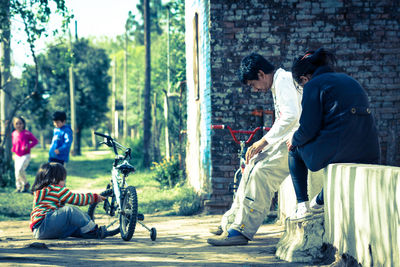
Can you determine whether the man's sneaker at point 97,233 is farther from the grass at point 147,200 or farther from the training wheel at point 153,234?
the grass at point 147,200

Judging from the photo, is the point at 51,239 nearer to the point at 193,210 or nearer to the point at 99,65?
the point at 193,210

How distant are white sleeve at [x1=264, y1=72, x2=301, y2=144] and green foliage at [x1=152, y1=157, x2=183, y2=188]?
819 centimetres

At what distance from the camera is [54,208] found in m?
6.43

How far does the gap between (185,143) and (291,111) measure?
874 cm

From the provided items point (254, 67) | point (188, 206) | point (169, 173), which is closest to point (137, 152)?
point (169, 173)

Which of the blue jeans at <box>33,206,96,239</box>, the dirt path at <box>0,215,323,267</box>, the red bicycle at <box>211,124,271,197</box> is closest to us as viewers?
the dirt path at <box>0,215,323,267</box>

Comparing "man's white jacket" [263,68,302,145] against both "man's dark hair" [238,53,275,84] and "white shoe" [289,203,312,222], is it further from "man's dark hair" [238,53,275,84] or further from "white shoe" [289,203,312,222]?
"white shoe" [289,203,312,222]

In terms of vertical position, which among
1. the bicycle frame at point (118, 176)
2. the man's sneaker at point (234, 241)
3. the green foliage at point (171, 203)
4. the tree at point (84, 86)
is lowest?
the green foliage at point (171, 203)

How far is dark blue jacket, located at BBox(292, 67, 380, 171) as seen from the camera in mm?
4336

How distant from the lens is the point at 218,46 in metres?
8.70

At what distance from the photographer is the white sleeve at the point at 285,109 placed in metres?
5.18

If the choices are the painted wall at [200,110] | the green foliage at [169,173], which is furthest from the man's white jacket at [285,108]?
the green foliage at [169,173]

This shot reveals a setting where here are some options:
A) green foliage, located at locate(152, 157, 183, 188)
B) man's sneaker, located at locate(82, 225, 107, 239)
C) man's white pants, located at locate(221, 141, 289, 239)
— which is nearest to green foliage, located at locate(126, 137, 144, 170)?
green foliage, located at locate(152, 157, 183, 188)

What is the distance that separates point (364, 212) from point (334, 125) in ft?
2.66
